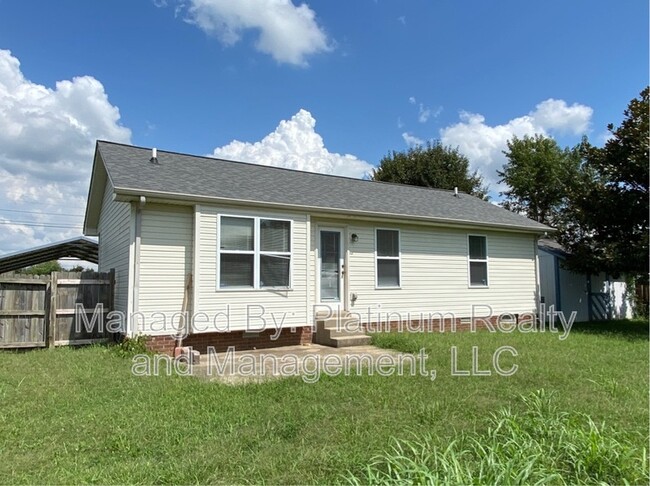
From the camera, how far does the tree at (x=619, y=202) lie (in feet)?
39.0

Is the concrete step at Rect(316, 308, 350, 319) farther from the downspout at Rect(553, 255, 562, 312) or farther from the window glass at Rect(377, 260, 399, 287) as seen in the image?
the downspout at Rect(553, 255, 562, 312)

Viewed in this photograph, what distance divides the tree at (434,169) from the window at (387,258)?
17.3m

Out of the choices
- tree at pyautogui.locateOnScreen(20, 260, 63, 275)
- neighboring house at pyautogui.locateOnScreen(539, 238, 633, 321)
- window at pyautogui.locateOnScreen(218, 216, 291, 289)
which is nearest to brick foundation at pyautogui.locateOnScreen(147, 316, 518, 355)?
window at pyautogui.locateOnScreen(218, 216, 291, 289)

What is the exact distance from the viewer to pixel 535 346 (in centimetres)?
827

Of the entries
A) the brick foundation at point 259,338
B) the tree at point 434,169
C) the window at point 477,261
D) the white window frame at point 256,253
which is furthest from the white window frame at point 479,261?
the tree at point 434,169

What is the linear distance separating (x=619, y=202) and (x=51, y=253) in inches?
641

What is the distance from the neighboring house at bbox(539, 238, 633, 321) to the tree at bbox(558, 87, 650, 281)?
1426 mm

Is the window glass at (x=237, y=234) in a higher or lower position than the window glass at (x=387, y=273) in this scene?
higher

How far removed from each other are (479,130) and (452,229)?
1991 cm

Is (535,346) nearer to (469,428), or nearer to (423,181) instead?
(469,428)

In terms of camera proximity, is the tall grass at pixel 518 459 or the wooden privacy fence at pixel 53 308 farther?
the wooden privacy fence at pixel 53 308

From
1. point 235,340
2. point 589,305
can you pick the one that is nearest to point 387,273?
point 235,340

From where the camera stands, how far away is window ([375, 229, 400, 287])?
10.1 meters

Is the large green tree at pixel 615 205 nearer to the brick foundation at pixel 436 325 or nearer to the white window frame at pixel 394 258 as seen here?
the brick foundation at pixel 436 325
